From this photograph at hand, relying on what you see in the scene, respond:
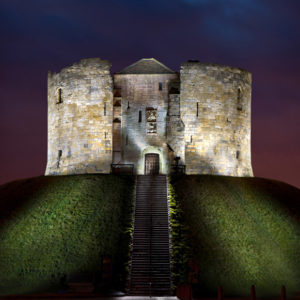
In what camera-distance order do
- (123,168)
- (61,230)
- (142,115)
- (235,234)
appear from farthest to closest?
(142,115) → (123,168) → (235,234) → (61,230)

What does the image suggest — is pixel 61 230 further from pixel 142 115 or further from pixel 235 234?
pixel 142 115

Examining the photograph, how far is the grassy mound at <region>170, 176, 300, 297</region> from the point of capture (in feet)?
105

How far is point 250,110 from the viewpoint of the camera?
5034cm

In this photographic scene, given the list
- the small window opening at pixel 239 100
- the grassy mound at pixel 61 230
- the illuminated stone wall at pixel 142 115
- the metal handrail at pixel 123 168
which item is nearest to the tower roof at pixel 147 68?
the illuminated stone wall at pixel 142 115

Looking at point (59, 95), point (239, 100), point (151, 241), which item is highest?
point (59, 95)

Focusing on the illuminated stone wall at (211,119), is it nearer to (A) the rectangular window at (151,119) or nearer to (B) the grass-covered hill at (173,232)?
(A) the rectangular window at (151,119)

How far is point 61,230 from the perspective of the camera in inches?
1421

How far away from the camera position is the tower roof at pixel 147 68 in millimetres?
47312

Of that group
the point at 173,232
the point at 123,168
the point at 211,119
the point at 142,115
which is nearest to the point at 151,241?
the point at 173,232

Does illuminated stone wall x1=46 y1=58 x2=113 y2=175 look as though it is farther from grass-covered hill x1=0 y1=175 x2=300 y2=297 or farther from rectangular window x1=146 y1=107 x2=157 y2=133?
rectangular window x1=146 y1=107 x2=157 y2=133

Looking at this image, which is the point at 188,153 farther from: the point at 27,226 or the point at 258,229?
the point at 27,226

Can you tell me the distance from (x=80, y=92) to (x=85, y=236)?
15075 mm

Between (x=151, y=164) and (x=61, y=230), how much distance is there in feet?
40.7

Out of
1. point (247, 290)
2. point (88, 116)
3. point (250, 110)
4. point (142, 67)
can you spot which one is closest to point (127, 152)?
point (88, 116)
